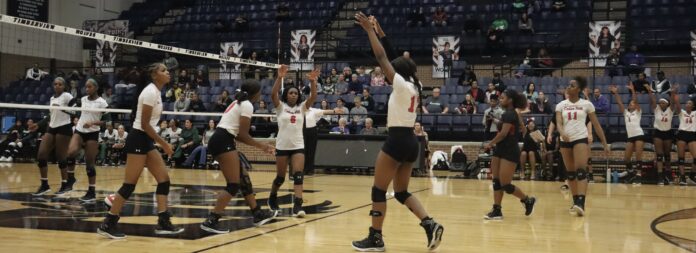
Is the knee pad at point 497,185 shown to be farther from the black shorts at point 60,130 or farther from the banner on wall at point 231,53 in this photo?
the banner on wall at point 231,53

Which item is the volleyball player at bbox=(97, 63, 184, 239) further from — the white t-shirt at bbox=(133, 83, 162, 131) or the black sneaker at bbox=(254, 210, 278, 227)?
the black sneaker at bbox=(254, 210, 278, 227)

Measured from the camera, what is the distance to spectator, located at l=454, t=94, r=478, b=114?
18.5m

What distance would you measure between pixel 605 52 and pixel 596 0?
15.6 ft

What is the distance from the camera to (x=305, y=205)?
9.55 m

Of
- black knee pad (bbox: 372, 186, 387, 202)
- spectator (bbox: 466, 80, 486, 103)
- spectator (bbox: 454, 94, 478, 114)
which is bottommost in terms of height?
black knee pad (bbox: 372, 186, 387, 202)

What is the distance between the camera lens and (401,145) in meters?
5.82

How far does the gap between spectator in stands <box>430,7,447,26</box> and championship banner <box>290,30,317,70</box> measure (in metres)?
4.40

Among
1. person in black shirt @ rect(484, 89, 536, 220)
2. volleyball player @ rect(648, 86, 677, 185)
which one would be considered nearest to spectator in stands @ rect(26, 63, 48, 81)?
volleyball player @ rect(648, 86, 677, 185)

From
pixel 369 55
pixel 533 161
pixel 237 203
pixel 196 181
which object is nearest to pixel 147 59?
pixel 369 55

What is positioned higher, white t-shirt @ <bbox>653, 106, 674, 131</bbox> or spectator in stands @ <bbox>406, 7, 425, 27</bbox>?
spectator in stands @ <bbox>406, 7, 425, 27</bbox>

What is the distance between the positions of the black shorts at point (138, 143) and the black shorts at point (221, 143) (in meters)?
0.65

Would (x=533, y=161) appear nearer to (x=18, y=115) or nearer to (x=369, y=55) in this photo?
(x=369, y=55)

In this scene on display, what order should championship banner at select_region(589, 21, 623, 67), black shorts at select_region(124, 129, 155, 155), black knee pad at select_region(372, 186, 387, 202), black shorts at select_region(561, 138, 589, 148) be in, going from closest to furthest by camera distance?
1. black knee pad at select_region(372, 186, 387, 202)
2. black shorts at select_region(124, 129, 155, 155)
3. black shorts at select_region(561, 138, 589, 148)
4. championship banner at select_region(589, 21, 623, 67)

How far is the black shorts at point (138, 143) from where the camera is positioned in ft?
21.5
